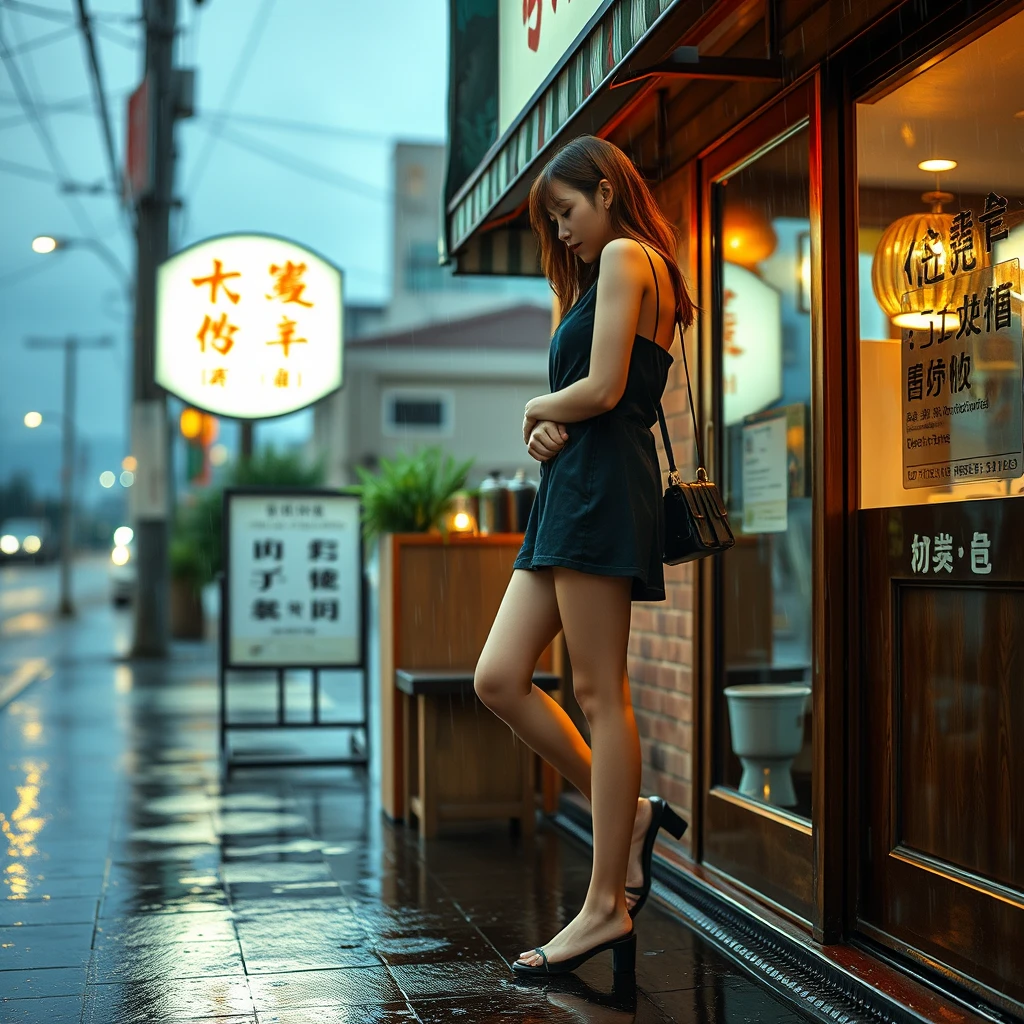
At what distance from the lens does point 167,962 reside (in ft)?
11.1

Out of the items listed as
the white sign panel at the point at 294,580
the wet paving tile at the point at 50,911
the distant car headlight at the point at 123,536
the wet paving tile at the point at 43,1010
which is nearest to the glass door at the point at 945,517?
the wet paving tile at the point at 43,1010

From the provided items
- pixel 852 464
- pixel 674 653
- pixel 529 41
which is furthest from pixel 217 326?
pixel 852 464

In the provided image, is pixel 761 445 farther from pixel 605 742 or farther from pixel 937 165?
pixel 605 742

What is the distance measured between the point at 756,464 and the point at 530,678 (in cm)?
144

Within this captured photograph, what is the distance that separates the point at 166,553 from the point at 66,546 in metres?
15.1

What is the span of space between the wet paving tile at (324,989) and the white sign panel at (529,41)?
2669mm

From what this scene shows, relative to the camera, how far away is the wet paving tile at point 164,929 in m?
3.58

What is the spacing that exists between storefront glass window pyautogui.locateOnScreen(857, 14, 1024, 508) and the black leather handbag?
0.48 m

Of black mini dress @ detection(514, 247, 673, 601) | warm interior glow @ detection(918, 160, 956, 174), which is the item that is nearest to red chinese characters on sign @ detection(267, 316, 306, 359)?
black mini dress @ detection(514, 247, 673, 601)

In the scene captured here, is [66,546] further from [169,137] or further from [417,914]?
[417,914]

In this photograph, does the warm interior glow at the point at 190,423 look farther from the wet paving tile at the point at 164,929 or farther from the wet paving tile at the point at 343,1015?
the wet paving tile at the point at 343,1015

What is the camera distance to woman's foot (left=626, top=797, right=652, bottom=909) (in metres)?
3.23

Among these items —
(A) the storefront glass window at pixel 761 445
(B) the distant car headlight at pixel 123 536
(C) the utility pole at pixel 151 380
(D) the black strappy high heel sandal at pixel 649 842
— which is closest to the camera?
(D) the black strappy high heel sandal at pixel 649 842

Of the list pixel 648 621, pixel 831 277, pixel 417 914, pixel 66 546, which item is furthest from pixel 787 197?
pixel 66 546
